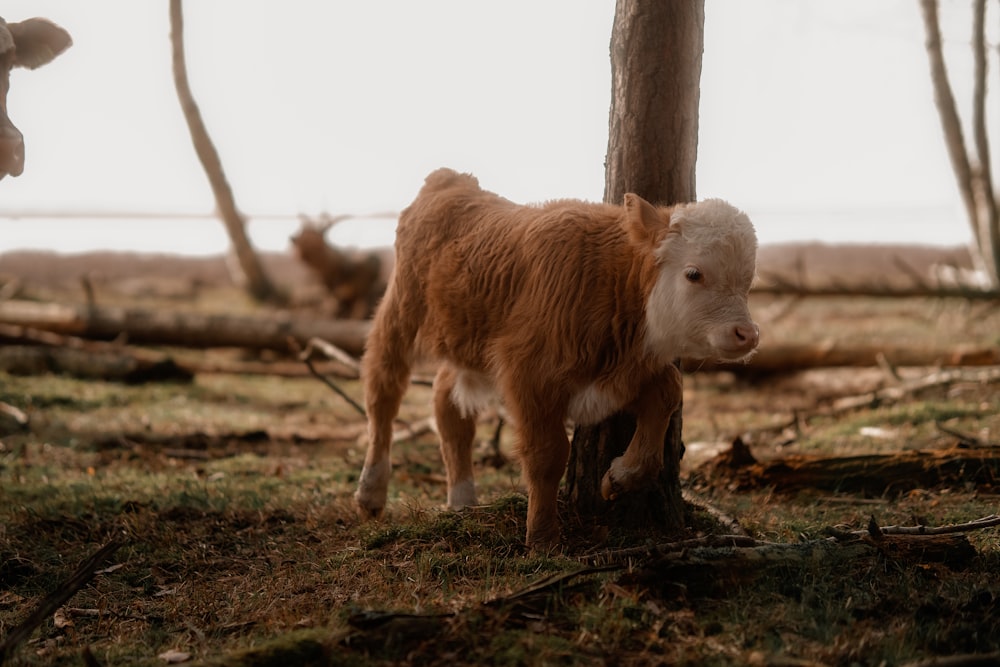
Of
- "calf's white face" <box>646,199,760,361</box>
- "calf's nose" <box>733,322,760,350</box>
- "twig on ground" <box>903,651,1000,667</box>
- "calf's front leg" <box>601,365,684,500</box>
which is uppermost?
"calf's white face" <box>646,199,760,361</box>

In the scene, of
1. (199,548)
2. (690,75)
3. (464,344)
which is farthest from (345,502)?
(690,75)

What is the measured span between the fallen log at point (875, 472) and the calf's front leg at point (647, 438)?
201cm

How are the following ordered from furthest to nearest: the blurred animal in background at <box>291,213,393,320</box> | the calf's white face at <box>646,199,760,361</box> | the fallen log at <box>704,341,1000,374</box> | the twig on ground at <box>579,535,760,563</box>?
1. the blurred animal in background at <box>291,213,393,320</box>
2. the fallen log at <box>704,341,1000,374</box>
3. the calf's white face at <box>646,199,760,361</box>
4. the twig on ground at <box>579,535,760,563</box>

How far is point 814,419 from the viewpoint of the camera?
1026cm

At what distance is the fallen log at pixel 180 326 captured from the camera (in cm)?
1412

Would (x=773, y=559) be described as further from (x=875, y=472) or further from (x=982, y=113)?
(x=982, y=113)

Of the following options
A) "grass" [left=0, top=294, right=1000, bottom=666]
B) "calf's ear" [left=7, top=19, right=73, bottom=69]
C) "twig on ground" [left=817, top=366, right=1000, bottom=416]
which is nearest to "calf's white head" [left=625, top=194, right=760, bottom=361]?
"grass" [left=0, top=294, right=1000, bottom=666]

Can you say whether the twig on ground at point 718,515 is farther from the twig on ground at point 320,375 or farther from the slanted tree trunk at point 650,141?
the twig on ground at point 320,375

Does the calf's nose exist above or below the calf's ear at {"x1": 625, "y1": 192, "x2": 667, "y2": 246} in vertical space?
below

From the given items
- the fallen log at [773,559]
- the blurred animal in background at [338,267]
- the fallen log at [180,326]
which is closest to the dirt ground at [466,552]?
the fallen log at [773,559]

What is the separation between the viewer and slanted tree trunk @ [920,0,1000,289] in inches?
487

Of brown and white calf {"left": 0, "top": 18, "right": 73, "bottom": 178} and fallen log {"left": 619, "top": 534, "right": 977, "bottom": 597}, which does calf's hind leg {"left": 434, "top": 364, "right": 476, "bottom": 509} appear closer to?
fallen log {"left": 619, "top": 534, "right": 977, "bottom": 597}

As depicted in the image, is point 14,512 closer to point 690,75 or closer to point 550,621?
point 550,621

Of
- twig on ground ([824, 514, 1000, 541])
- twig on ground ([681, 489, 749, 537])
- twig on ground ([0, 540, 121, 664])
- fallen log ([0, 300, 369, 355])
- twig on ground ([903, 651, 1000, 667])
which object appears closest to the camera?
twig on ground ([903, 651, 1000, 667])
